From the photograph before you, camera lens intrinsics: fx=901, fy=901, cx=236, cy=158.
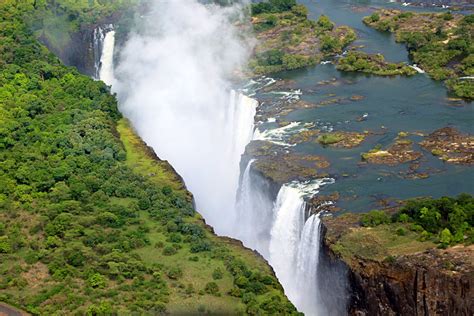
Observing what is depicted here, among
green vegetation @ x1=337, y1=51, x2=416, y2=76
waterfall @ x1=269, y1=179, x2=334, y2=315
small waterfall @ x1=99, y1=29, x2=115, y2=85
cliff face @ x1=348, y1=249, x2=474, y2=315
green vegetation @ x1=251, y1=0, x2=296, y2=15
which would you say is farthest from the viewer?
green vegetation @ x1=251, y1=0, x2=296, y2=15

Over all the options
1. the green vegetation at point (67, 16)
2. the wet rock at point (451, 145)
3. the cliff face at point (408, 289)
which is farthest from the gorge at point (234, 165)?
the green vegetation at point (67, 16)

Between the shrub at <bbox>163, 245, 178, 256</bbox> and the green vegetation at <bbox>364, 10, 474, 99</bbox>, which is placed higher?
the green vegetation at <bbox>364, 10, 474, 99</bbox>

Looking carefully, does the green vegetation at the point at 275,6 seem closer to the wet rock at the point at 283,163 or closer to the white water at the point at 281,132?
the white water at the point at 281,132

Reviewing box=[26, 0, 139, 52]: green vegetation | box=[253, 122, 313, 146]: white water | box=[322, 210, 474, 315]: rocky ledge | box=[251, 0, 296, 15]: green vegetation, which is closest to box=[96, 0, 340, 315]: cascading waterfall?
box=[253, 122, 313, 146]: white water

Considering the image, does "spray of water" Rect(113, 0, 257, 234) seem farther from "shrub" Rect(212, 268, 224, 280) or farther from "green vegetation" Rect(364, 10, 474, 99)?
"green vegetation" Rect(364, 10, 474, 99)

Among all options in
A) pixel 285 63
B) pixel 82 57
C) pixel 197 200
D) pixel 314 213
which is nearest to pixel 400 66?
pixel 285 63

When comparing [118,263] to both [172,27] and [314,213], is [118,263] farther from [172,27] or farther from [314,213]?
[172,27]
